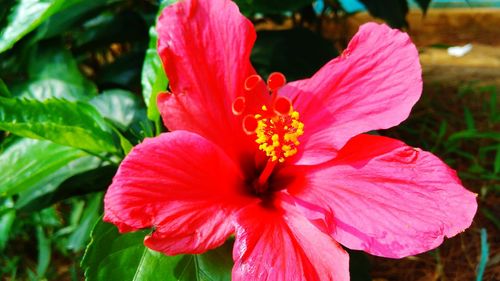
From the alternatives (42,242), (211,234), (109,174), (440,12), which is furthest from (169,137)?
(440,12)

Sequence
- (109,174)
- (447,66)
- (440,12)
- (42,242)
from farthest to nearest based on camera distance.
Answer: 1. (440,12)
2. (447,66)
3. (42,242)
4. (109,174)

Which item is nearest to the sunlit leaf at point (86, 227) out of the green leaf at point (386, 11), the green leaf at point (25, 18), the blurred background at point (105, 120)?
the blurred background at point (105, 120)

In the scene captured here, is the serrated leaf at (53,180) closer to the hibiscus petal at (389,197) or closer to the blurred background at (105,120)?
the blurred background at (105,120)

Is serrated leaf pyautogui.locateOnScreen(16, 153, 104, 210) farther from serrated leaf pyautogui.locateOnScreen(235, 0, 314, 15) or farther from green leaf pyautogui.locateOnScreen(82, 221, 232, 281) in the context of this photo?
serrated leaf pyautogui.locateOnScreen(235, 0, 314, 15)

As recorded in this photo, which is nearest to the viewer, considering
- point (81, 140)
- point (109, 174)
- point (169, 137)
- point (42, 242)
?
point (169, 137)

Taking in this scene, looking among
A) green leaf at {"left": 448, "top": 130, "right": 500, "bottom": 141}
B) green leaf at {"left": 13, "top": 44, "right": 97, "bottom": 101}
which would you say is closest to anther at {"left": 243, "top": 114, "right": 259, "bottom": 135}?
green leaf at {"left": 13, "top": 44, "right": 97, "bottom": 101}

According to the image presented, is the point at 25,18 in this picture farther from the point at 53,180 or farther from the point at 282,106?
the point at 282,106

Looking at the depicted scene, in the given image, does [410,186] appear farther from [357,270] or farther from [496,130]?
[496,130]
